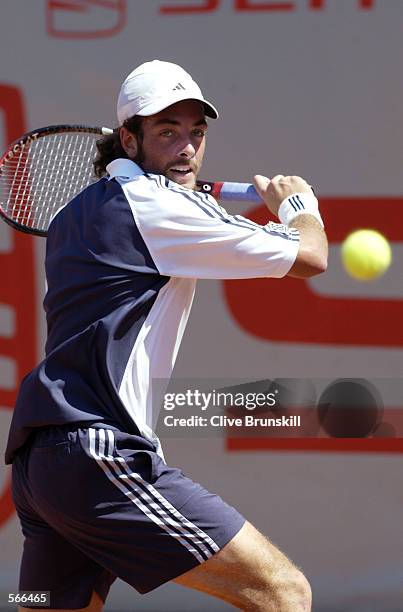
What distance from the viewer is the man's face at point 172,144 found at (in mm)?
2908

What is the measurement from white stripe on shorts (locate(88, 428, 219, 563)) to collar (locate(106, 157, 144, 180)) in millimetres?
628

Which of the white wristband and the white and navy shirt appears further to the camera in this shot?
the white wristband

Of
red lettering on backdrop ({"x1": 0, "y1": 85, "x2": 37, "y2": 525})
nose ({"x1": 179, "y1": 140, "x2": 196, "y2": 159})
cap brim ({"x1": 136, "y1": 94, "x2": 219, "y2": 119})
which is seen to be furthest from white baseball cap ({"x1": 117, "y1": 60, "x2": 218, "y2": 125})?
red lettering on backdrop ({"x1": 0, "y1": 85, "x2": 37, "y2": 525})

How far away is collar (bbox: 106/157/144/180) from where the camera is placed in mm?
2821

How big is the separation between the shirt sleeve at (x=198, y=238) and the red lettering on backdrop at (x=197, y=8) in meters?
1.82

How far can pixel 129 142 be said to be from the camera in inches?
118

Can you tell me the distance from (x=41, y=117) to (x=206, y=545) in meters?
2.33

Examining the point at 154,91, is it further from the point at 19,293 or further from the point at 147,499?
the point at 19,293

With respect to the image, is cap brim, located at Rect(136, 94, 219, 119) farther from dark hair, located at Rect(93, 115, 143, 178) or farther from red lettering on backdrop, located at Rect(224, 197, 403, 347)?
red lettering on backdrop, located at Rect(224, 197, 403, 347)

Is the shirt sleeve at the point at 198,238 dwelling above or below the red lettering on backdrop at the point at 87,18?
below

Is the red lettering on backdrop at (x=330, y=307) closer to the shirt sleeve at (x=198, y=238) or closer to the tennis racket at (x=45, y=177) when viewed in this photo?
the tennis racket at (x=45, y=177)

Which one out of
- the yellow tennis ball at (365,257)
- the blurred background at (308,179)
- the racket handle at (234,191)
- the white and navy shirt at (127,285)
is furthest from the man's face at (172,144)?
the blurred background at (308,179)

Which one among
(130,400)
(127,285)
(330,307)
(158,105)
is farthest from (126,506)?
(330,307)

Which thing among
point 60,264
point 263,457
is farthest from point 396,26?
point 60,264
